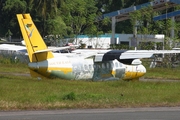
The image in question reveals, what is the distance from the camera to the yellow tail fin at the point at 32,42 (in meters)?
26.7

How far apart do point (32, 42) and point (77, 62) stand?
8.98 ft

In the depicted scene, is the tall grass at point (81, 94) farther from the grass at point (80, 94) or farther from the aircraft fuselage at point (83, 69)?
the aircraft fuselage at point (83, 69)

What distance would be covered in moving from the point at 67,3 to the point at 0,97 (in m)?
59.5

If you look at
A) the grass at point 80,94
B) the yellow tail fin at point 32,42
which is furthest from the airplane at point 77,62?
the grass at point 80,94

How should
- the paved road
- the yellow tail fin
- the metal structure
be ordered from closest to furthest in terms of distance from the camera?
the paved road
the yellow tail fin
the metal structure

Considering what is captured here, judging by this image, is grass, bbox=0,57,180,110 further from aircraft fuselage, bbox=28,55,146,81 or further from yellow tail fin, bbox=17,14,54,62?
yellow tail fin, bbox=17,14,54,62

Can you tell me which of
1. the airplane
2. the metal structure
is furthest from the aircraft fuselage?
the metal structure

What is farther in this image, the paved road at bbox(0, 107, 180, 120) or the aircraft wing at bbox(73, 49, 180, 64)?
the aircraft wing at bbox(73, 49, 180, 64)

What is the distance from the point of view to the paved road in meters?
15.4

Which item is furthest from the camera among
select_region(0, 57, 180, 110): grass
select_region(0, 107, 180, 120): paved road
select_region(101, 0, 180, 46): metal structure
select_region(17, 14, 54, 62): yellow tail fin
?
select_region(101, 0, 180, 46): metal structure

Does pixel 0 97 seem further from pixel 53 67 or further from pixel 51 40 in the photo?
pixel 51 40

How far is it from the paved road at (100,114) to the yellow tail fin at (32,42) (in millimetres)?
9277

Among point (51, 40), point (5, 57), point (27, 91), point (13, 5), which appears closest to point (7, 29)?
point (13, 5)

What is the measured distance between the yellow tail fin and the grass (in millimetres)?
1354
